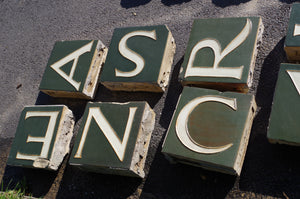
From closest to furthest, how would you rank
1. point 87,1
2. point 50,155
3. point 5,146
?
point 50,155 → point 5,146 → point 87,1

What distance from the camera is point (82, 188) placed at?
19.5 ft

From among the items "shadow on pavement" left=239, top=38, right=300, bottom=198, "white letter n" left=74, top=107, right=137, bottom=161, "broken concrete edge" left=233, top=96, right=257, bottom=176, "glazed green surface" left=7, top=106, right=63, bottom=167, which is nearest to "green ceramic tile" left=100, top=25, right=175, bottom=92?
"white letter n" left=74, top=107, right=137, bottom=161

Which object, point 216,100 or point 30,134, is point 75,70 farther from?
point 216,100

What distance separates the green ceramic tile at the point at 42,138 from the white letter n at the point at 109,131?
609 millimetres

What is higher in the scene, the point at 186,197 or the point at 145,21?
the point at 145,21

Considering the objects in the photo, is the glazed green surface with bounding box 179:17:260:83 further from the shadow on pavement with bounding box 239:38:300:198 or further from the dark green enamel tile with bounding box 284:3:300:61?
the shadow on pavement with bounding box 239:38:300:198

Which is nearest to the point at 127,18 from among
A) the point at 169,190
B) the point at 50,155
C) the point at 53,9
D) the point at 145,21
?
the point at 145,21

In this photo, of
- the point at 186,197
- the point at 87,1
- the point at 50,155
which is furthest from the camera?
the point at 87,1

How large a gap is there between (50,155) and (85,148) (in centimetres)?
76

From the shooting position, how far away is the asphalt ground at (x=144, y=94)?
523 cm

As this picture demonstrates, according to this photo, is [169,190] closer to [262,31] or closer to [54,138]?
[54,138]

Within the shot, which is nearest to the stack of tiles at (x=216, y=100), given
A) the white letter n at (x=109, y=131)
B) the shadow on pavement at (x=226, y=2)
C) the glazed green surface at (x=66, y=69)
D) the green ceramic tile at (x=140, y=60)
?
the green ceramic tile at (x=140, y=60)

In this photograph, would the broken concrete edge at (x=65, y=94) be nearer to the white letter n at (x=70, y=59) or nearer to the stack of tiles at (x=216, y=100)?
the white letter n at (x=70, y=59)

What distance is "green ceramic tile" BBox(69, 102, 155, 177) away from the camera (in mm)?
5379
